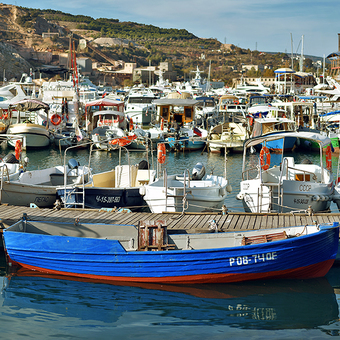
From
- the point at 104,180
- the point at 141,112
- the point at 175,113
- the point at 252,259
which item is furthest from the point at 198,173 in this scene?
the point at 141,112

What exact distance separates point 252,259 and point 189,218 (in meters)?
2.84

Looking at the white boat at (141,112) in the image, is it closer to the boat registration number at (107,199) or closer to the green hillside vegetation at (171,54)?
the boat registration number at (107,199)

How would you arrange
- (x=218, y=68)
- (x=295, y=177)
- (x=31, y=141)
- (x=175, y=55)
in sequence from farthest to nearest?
(x=175, y=55) → (x=218, y=68) → (x=31, y=141) → (x=295, y=177)

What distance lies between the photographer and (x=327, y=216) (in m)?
12.0

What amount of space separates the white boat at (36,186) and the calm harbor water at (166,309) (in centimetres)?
487

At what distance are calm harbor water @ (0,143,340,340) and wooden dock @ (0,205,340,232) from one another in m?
1.48

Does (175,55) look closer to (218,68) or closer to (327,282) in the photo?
(218,68)

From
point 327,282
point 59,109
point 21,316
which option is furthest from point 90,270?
point 59,109

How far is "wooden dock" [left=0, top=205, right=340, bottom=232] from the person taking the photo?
11320mm

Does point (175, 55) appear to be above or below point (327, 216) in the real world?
above

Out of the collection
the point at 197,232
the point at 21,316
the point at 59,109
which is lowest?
the point at 21,316

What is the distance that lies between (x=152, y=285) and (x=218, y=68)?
154 meters

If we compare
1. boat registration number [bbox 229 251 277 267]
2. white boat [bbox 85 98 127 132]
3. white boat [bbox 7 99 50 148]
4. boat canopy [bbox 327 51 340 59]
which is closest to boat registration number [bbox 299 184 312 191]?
boat registration number [bbox 229 251 277 267]

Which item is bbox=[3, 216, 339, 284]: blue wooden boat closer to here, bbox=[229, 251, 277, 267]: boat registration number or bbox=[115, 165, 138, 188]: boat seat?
bbox=[229, 251, 277, 267]: boat registration number
